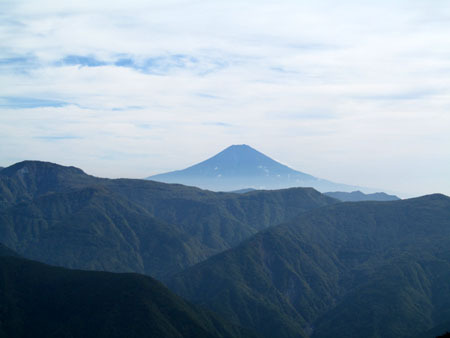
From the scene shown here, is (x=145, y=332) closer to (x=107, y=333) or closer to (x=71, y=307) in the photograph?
(x=107, y=333)

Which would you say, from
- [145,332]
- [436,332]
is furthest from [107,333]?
[436,332]

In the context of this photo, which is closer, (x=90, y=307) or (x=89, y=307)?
(x=90, y=307)

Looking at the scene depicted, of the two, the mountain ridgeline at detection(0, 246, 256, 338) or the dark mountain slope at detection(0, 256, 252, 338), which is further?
the dark mountain slope at detection(0, 256, 252, 338)

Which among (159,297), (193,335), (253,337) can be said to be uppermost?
(159,297)

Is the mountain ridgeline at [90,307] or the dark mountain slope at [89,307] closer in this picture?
the mountain ridgeline at [90,307]
